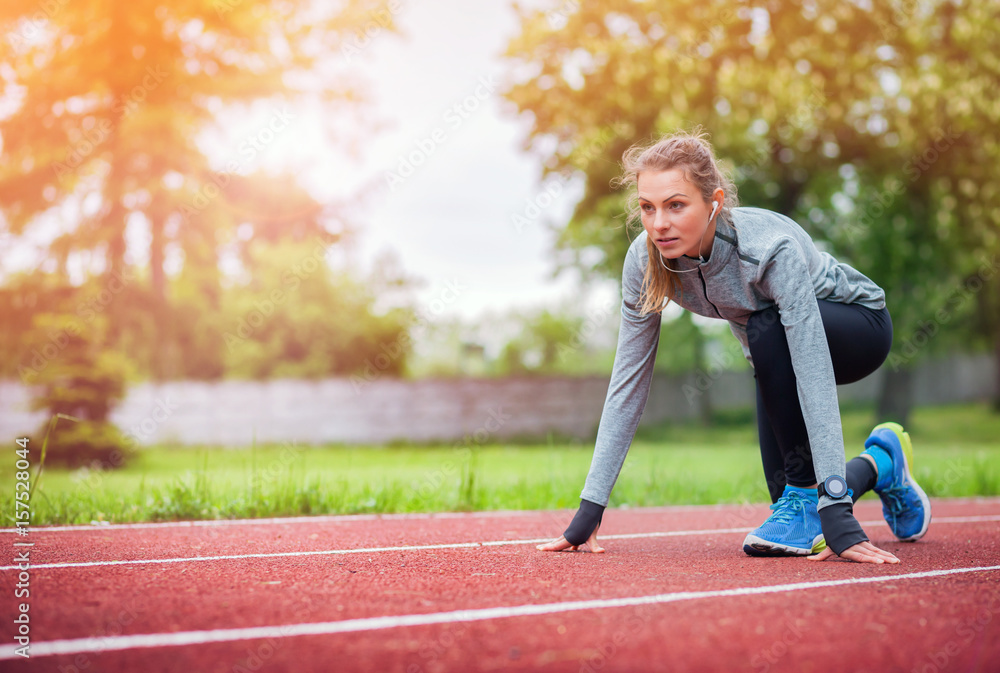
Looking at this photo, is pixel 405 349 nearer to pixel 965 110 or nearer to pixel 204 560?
pixel 965 110

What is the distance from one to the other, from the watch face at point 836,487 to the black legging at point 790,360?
12.5 inches

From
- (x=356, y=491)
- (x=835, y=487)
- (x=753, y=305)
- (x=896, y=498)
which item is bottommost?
(x=356, y=491)

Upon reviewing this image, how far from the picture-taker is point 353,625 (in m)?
2.12

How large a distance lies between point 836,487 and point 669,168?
4.25 ft

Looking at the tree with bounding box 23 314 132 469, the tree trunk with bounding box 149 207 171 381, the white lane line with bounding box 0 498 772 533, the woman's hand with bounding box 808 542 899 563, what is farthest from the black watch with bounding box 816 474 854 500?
the tree trunk with bounding box 149 207 171 381

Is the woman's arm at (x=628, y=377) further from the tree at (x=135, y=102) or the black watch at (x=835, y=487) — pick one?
the tree at (x=135, y=102)

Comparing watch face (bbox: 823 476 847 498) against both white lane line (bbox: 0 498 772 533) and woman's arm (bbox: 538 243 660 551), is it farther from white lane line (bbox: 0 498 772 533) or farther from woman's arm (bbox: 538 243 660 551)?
white lane line (bbox: 0 498 772 533)

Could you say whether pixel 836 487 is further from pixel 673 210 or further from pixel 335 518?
pixel 335 518

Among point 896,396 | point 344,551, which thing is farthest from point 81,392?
point 896,396

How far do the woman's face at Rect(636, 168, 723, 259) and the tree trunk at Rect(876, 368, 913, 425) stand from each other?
1673cm

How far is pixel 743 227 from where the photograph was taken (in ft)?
10.8

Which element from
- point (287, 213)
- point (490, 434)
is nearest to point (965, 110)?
point (490, 434)

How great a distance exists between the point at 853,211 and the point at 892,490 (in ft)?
47.1

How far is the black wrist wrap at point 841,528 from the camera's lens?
304 cm
